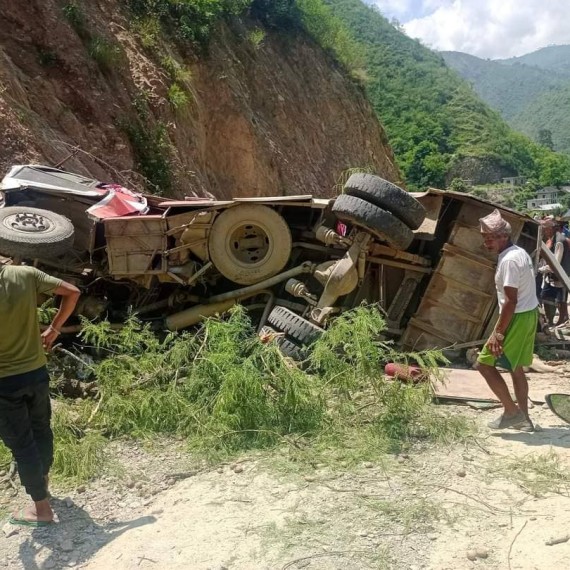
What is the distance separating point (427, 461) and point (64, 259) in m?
4.13

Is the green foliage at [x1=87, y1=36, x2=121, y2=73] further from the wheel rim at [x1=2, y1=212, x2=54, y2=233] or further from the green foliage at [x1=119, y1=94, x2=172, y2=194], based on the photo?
the wheel rim at [x1=2, y1=212, x2=54, y2=233]

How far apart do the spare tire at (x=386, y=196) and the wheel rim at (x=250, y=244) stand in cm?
110

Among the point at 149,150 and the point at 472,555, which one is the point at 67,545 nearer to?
the point at 472,555

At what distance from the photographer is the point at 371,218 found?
6.25 metres

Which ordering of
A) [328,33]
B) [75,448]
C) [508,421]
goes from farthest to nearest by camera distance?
[328,33], [508,421], [75,448]

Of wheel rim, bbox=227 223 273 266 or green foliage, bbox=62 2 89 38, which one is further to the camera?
green foliage, bbox=62 2 89 38

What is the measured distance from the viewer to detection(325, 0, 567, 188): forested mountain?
68562 millimetres

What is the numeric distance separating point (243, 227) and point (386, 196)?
5.10 ft

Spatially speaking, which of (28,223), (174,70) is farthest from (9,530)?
(174,70)

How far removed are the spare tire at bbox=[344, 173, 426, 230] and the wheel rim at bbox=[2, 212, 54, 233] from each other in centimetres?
297

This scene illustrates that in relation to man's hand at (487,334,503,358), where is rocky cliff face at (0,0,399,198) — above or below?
above

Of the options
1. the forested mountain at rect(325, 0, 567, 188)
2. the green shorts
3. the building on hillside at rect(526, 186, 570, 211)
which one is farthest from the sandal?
the building on hillside at rect(526, 186, 570, 211)

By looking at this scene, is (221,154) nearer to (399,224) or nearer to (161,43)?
(161,43)

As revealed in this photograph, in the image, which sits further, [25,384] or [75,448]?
[75,448]
